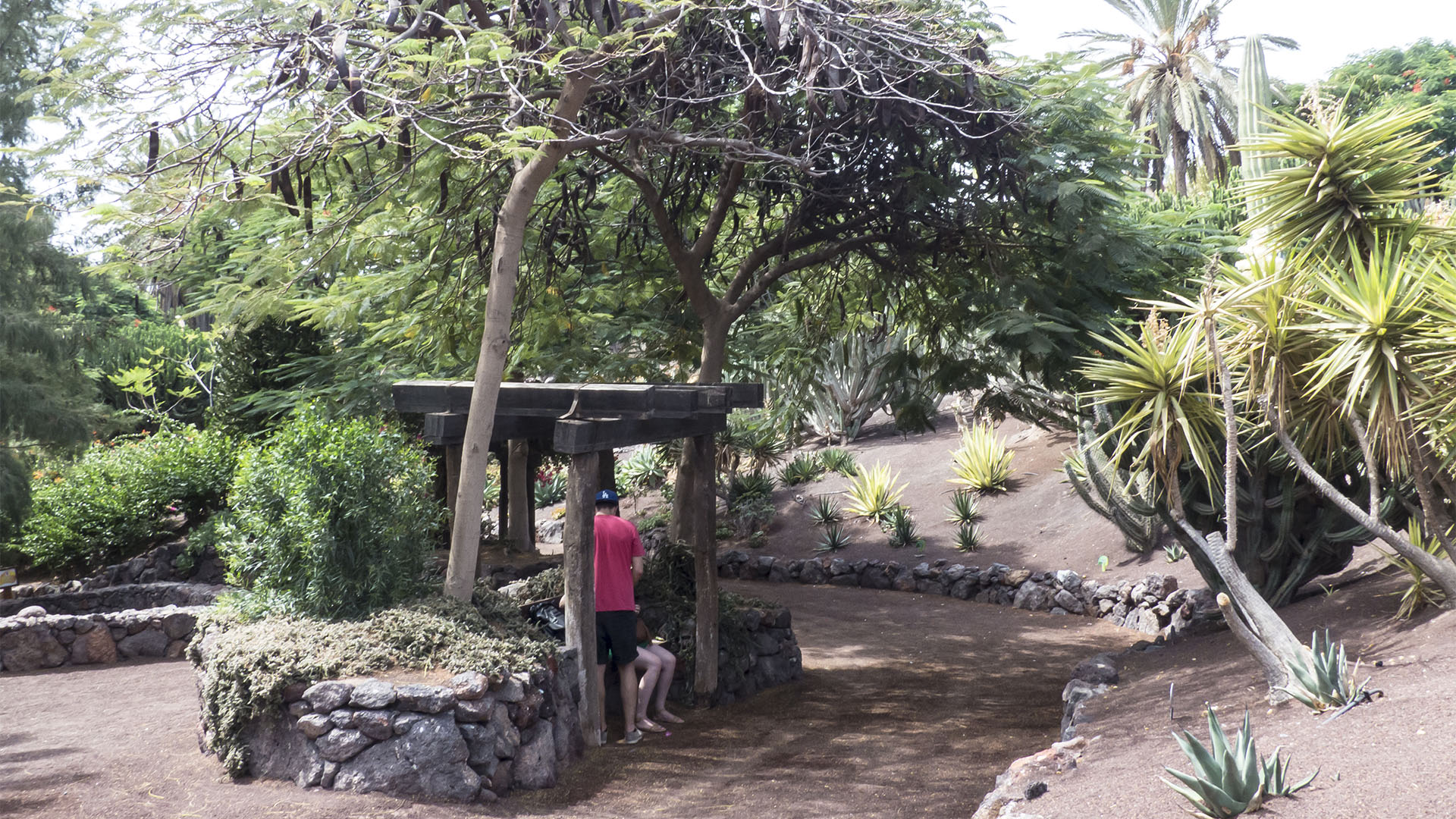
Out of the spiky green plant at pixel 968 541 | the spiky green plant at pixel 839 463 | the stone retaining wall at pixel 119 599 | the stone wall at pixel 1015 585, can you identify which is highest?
the spiky green plant at pixel 839 463

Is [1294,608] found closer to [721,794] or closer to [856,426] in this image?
[721,794]

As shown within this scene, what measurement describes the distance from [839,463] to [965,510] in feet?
11.0

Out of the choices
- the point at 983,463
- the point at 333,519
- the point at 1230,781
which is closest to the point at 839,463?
the point at 983,463

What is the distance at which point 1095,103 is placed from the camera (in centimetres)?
841

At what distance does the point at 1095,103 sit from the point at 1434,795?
6339 millimetres

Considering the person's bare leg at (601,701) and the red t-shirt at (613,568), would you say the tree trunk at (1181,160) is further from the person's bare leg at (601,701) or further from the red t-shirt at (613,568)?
the person's bare leg at (601,701)

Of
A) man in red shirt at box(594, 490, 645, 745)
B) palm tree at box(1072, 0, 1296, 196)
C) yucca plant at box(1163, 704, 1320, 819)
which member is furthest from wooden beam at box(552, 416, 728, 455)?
palm tree at box(1072, 0, 1296, 196)

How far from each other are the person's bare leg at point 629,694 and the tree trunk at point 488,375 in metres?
1.18

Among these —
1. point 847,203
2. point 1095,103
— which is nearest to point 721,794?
point 847,203

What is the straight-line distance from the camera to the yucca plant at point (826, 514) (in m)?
16.9

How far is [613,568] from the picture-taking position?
7000 mm

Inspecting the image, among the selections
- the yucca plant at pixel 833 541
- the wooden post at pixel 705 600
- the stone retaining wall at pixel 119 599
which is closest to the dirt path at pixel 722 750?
the wooden post at pixel 705 600

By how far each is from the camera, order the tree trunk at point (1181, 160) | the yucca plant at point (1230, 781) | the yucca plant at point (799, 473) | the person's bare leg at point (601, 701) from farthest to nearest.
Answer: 1. the tree trunk at point (1181, 160)
2. the yucca plant at point (799, 473)
3. the person's bare leg at point (601, 701)
4. the yucca plant at point (1230, 781)

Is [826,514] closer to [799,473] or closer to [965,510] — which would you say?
[799,473]
